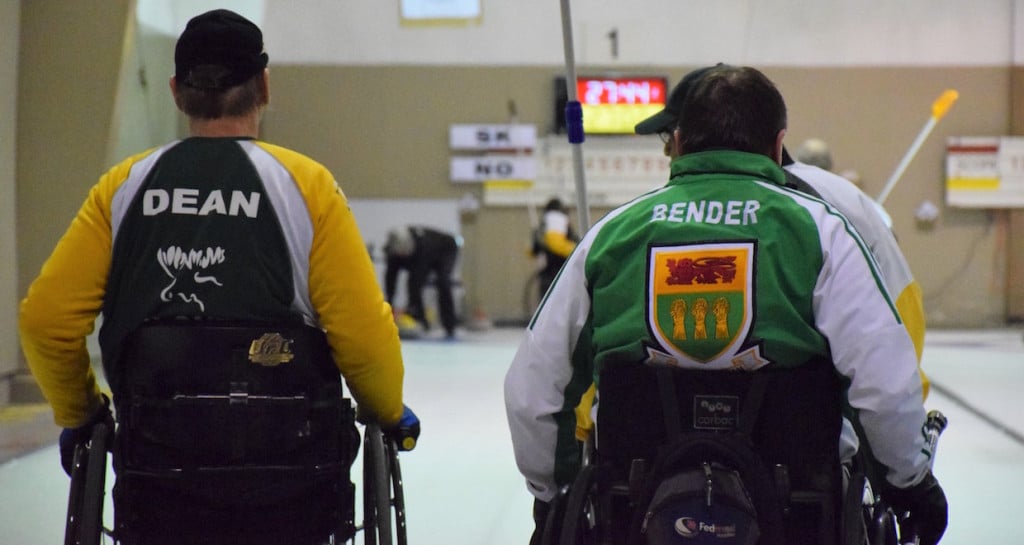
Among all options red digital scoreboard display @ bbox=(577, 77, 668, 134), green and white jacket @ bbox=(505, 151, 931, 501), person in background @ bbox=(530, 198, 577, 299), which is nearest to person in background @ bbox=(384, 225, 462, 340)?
person in background @ bbox=(530, 198, 577, 299)

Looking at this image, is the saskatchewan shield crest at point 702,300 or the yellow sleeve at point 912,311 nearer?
the saskatchewan shield crest at point 702,300

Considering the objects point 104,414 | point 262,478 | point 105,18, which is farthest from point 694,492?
point 105,18

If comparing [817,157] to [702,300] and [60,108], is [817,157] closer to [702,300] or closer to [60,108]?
[702,300]

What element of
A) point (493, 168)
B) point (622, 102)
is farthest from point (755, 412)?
point (493, 168)

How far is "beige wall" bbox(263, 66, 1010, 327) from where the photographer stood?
11.3m

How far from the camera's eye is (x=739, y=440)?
1.71 meters

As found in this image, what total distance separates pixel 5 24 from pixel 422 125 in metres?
5.71

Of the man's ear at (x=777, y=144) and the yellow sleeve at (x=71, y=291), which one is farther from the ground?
the man's ear at (x=777, y=144)

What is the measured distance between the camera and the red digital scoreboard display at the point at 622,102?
10844 mm

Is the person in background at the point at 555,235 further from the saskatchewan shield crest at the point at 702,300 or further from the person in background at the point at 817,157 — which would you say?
the saskatchewan shield crest at the point at 702,300

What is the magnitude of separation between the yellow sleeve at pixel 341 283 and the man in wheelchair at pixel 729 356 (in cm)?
28

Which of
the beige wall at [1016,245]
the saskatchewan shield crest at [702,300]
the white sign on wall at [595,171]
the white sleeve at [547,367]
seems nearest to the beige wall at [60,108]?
the white sleeve at [547,367]

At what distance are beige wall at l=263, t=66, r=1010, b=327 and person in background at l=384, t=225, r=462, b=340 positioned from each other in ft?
3.79

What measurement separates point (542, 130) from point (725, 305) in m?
9.70
